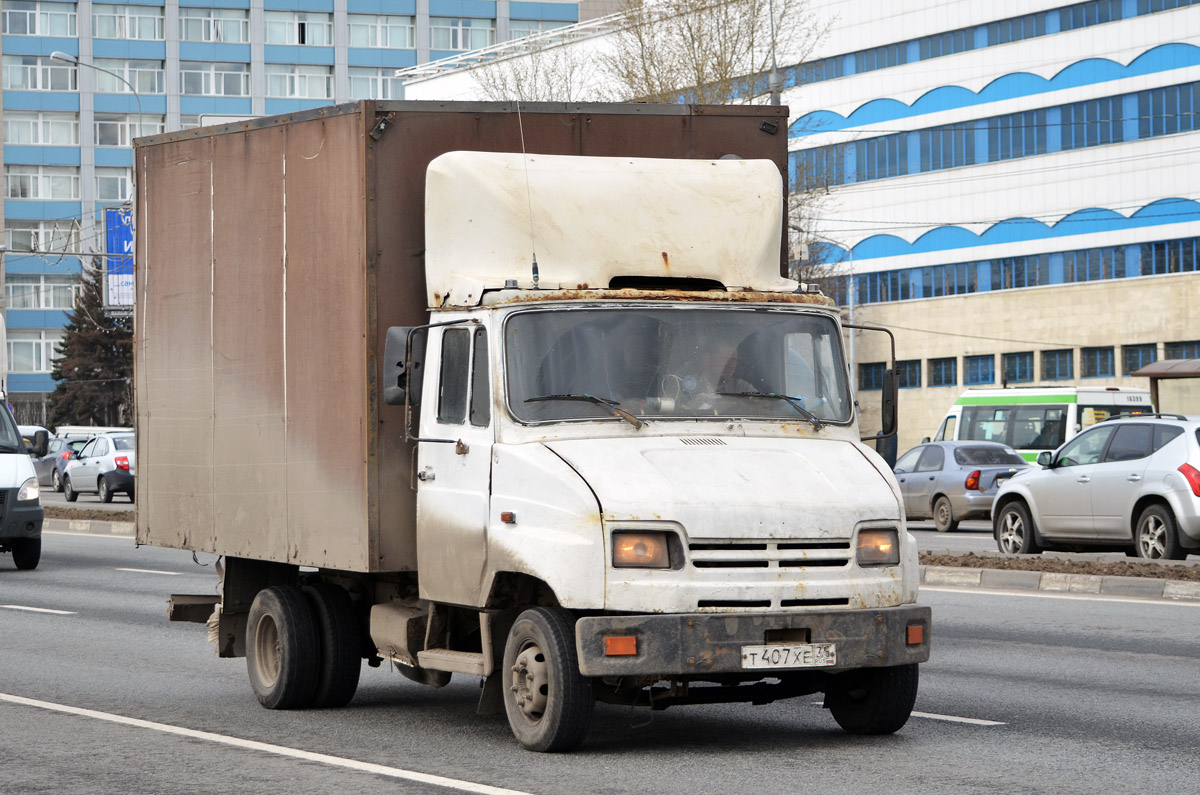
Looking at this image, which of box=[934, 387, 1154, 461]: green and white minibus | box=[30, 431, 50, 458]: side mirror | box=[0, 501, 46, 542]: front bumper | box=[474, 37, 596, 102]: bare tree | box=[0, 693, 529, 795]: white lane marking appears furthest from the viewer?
box=[474, 37, 596, 102]: bare tree

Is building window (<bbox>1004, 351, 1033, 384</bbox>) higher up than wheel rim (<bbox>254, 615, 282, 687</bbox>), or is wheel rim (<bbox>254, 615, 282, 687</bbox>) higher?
building window (<bbox>1004, 351, 1033, 384</bbox>)

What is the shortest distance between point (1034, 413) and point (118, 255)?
21960 mm

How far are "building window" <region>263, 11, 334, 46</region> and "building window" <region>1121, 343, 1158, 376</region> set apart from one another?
5271cm

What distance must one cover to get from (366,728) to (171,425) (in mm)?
2679

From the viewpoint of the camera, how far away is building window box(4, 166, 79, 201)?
3839 inches

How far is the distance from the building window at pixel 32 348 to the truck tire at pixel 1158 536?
85603mm

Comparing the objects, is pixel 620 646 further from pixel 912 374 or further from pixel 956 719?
pixel 912 374

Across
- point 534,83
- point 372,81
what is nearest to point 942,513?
point 534,83

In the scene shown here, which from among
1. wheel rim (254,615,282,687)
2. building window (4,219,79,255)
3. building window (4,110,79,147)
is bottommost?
wheel rim (254,615,282,687)

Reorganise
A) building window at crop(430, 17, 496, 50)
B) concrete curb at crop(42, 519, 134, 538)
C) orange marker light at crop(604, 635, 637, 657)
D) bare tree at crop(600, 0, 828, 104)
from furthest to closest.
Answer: building window at crop(430, 17, 496, 50) → bare tree at crop(600, 0, 828, 104) → concrete curb at crop(42, 519, 134, 538) → orange marker light at crop(604, 635, 637, 657)

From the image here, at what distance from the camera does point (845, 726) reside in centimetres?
895

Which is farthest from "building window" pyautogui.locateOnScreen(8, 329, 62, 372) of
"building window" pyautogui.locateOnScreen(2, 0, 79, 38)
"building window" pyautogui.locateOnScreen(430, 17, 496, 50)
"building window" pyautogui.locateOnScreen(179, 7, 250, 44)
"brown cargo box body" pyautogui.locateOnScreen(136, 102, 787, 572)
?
"brown cargo box body" pyautogui.locateOnScreen(136, 102, 787, 572)

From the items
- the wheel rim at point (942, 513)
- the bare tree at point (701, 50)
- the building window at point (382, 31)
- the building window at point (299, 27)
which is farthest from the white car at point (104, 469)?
the building window at point (382, 31)

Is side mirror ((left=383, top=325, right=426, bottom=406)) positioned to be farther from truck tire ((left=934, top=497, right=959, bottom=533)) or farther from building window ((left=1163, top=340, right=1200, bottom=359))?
building window ((left=1163, top=340, right=1200, bottom=359))
